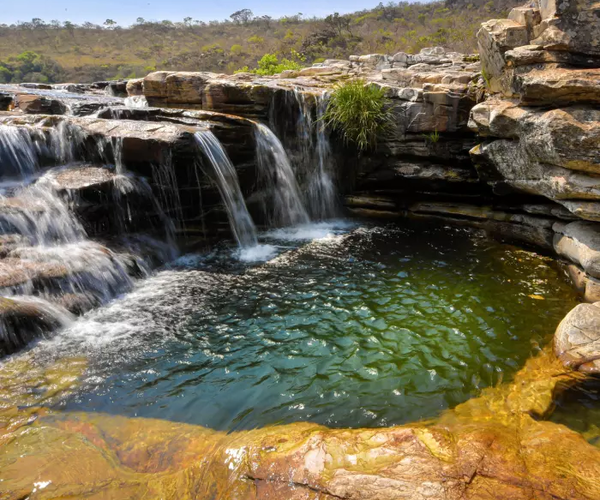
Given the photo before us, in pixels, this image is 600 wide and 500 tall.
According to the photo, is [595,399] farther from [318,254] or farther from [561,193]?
[318,254]

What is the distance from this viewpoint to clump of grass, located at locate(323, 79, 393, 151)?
393 inches

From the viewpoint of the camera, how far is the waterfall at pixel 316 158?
10781mm

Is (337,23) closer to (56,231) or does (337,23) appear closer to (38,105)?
(38,105)

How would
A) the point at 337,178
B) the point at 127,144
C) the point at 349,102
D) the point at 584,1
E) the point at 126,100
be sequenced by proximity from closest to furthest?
the point at 584,1 → the point at 127,144 → the point at 349,102 → the point at 337,178 → the point at 126,100

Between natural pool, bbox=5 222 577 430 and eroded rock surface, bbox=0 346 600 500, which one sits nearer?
eroded rock surface, bbox=0 346 600 500

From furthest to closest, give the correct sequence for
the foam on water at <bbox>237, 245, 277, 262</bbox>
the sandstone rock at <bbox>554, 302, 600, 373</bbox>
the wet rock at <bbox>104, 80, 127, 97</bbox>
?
the wet rock at <bbox>104, 80, 127, 97</bbox>, the foam on water at <bbox>237, 245, 277, 262</bbox>, the sandstone rock at <bbox>554, 302, 600, 373</bbox>

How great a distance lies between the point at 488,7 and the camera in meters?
29.2

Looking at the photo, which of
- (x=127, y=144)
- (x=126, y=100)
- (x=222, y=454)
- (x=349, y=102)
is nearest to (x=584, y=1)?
(x=349, y=102)

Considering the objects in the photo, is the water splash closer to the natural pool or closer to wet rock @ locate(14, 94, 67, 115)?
wet rock @ locate(14, 94, 67, 115)

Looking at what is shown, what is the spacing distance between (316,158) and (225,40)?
41.6m

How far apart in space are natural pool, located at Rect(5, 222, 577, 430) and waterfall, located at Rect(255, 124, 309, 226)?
8.39ft

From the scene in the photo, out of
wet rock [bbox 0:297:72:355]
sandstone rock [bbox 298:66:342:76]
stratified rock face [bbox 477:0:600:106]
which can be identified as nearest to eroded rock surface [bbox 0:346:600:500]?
wet rock [bbox 0:297:72:355]

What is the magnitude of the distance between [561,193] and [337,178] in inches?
240

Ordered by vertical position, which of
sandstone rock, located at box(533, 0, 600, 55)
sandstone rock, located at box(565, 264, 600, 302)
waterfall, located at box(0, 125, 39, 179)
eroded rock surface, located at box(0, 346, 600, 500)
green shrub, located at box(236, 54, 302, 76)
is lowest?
sandstone rock, located at box(565, 264, 600, 302)
